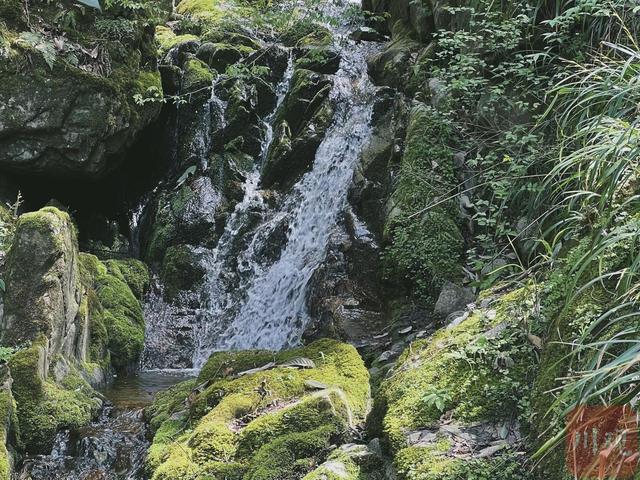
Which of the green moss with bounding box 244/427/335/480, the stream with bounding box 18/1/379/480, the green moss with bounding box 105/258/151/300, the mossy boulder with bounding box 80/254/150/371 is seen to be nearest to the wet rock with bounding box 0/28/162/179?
the green moss with bounding box 105/258/151/300

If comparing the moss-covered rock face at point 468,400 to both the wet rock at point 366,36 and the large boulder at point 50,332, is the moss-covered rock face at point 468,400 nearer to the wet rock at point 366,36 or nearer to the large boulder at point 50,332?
the large boulder at point 50,332

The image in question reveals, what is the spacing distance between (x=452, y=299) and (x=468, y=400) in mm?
2858

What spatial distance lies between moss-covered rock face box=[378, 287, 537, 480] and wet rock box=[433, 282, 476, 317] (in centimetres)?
216

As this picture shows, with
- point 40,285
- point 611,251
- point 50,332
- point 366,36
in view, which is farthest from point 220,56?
point 611,251

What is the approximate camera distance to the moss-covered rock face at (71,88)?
824 cm

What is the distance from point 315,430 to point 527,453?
56.0 inches

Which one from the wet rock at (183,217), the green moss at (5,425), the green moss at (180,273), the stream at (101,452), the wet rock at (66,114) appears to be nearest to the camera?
the green moss at (5,425)

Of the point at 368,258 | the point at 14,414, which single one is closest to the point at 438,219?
the point at 368,258

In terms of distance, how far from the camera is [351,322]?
21.6 ft

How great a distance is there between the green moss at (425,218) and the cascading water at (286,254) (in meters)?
1.90

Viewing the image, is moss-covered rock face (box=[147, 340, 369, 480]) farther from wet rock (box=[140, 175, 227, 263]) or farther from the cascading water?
wet rock (box=[140, 175, 227, 263])

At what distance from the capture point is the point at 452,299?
5.66 metres

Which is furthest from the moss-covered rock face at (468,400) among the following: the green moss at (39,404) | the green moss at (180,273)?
the green moss at (180,273)

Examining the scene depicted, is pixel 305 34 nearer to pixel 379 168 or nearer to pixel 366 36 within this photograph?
pixel 366 36
